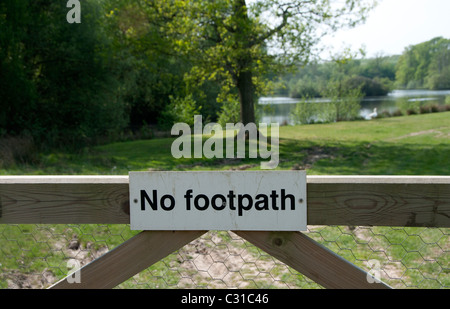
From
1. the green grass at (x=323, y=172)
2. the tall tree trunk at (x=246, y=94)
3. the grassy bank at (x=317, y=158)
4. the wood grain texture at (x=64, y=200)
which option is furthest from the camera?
the tall tree trunk at (x=246, y=94)

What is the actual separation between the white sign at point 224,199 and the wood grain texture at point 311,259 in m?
0.06

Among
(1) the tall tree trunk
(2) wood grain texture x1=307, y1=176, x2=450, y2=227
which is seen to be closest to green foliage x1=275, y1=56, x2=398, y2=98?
(1) the tall tree trunk

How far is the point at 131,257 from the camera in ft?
5.80

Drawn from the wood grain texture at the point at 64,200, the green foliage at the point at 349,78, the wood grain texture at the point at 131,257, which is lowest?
the wood grain texture at the point at 131,257

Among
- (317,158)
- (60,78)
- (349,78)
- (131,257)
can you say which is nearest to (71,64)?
(60,78)

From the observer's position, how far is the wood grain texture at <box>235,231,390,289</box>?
5.57ft

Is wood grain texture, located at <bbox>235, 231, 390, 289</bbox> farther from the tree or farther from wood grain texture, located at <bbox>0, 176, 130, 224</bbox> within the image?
the tree

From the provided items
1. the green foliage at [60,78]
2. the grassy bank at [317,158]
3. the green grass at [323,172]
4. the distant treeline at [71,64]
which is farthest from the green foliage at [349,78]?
the green foliage at [60,78]

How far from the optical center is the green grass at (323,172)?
4.26 meters

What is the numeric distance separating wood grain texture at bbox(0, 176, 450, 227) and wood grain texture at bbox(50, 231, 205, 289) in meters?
0.13

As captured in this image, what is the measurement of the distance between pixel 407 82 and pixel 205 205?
53575mm

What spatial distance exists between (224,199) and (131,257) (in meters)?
0.48

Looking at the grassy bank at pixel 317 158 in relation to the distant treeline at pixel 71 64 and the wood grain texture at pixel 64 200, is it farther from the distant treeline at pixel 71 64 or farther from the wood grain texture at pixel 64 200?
the wood grain texture at pixel 64 200
